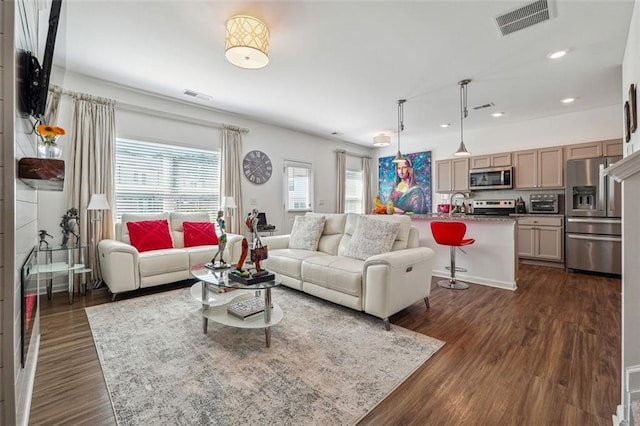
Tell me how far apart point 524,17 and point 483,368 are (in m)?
2.85

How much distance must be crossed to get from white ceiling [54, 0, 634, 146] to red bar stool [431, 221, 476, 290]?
1.89 metres

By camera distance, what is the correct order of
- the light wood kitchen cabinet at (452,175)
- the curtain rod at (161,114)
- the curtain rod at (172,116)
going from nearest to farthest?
1. the curtain rod at (161,114)
2. the curtain rod at (172,116)
3. the light wood kitchen cabinet at (452,175)

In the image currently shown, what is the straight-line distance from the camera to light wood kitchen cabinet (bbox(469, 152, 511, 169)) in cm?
550

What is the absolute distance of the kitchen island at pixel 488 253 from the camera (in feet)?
11.9

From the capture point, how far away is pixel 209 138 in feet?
15.5

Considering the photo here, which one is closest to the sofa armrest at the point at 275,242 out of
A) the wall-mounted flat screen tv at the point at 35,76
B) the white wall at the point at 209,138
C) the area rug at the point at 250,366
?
the area rug at the point at 250,366

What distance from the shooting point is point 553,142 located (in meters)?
5.13

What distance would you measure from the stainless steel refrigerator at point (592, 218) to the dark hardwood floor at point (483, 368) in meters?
1.42


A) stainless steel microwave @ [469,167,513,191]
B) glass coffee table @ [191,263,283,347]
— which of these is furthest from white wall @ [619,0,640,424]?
stainless steel microwave @ [469,167,513,191]

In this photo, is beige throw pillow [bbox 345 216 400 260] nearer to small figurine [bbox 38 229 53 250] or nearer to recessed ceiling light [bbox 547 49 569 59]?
recessed ceiling light [bbox 547 49 569 59]

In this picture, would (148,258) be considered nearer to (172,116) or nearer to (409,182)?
(172,116)

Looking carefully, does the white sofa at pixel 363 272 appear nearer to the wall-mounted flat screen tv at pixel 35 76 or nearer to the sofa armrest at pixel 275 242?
the sofa armrest at pixel 275 242

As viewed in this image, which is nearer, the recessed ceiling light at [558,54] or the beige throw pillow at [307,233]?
the recessed ceiling light at [558,54]

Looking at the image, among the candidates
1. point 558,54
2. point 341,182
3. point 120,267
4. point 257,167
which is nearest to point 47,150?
point 120,267
